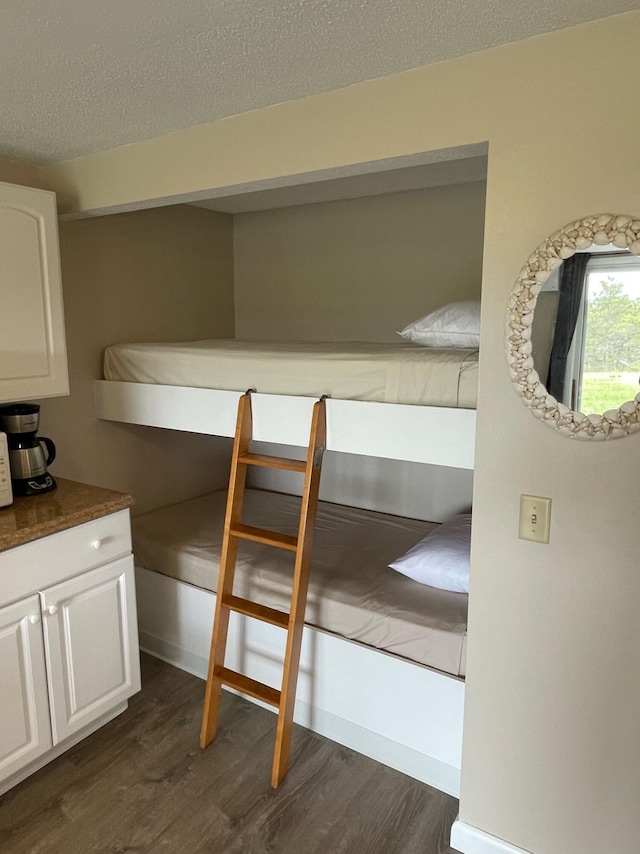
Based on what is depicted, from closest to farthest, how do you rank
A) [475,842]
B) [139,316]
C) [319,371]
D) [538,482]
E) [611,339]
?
1. [611,339]
2. [538,482]
3. [475,842]
4. [319,371]
5. [139,316]

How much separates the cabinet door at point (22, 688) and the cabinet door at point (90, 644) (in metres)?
0.04

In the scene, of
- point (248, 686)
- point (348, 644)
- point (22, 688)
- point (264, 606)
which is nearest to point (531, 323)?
point (348, 644)

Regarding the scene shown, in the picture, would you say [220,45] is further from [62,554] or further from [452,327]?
[62,554]

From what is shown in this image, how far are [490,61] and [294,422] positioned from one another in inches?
48.8

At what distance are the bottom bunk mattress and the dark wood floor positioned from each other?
48 centimetres

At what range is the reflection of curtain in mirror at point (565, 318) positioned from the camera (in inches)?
54.3

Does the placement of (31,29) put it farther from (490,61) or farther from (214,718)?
(214,718)

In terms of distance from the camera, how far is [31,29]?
129 centimetres

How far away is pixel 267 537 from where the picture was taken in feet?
6.98

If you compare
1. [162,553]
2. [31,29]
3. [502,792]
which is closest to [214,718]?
[162,553]

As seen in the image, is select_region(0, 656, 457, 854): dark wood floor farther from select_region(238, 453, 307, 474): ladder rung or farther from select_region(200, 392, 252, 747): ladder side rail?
select_region(238, 453, 307, 474): ladder rung

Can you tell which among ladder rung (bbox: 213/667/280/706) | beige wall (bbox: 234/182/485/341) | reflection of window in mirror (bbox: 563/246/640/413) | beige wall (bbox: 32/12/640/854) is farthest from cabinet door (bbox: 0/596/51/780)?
beige wall (bbox: 234/182/485/341)

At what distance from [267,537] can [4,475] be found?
99cm

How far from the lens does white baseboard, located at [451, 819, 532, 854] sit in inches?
67.4
